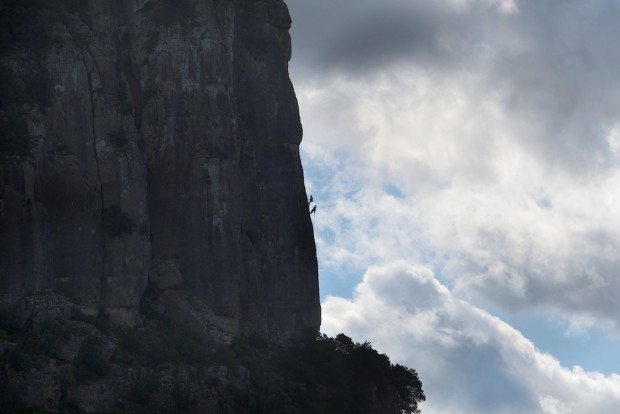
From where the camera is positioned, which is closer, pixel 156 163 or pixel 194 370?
pixel 194 370

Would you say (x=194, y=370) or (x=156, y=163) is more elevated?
(x=156, y=163)

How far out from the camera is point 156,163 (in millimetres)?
113938

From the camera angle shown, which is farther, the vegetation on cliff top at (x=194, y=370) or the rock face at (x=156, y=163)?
the rock face at (x=156, y=163)

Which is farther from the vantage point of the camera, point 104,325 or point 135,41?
point 135,41

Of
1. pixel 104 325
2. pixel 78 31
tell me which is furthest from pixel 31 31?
pixel 104 325

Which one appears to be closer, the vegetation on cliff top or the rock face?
the vegetation on cliff top

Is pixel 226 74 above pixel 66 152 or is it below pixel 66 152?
above

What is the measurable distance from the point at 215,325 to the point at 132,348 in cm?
767

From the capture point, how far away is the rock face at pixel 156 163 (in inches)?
4183

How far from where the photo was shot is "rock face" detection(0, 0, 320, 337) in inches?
4183

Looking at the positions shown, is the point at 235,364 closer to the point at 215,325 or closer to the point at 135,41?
the point at 215,325

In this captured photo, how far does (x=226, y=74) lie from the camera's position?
381 feet

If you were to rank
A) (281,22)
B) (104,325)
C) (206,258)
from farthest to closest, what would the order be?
(281,22), (206,258), (104,325)

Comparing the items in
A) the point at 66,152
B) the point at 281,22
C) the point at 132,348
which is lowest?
the point at 132,348
